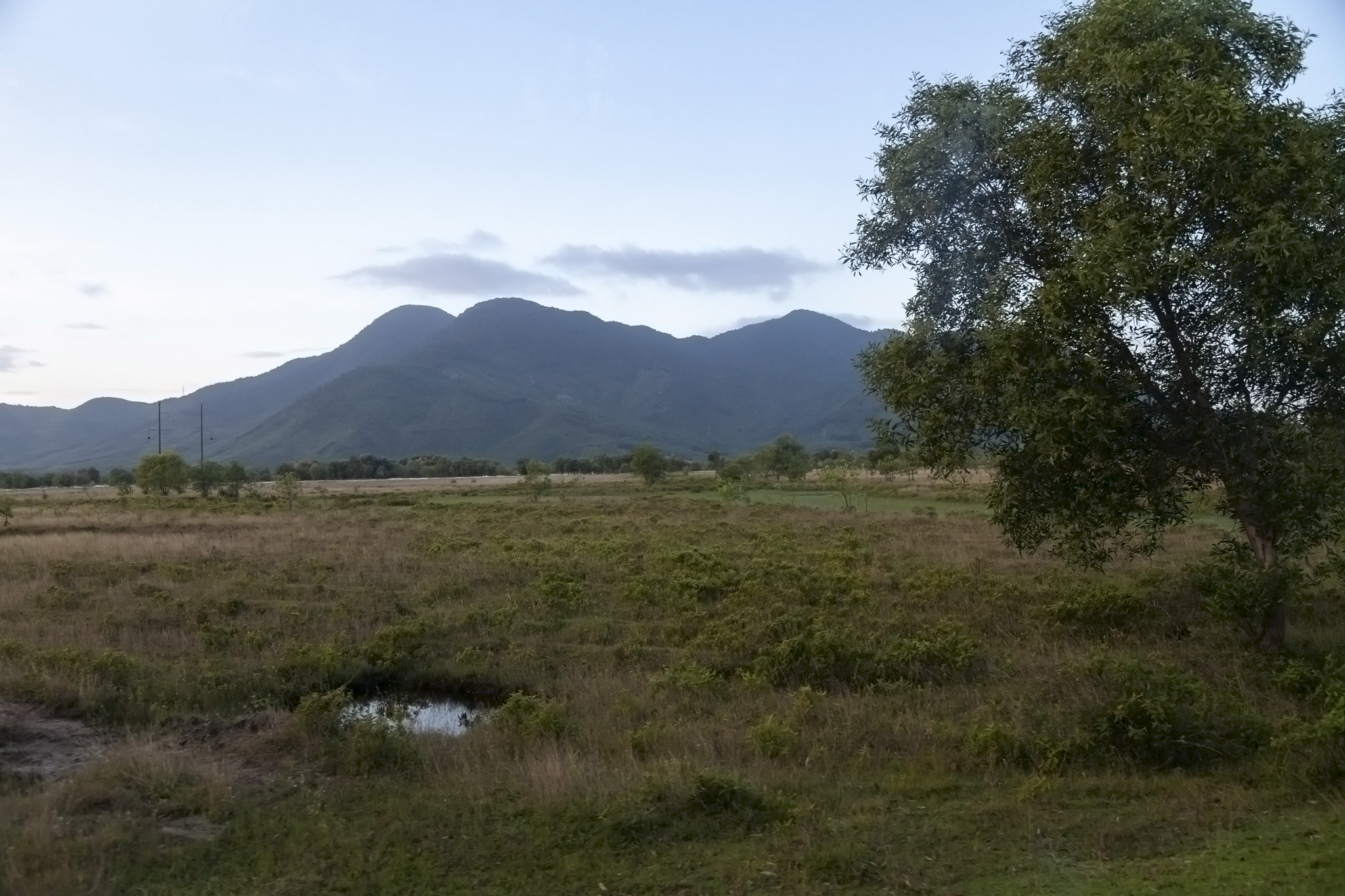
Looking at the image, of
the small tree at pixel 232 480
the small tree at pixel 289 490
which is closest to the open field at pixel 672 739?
the small tree at pixel 289 490

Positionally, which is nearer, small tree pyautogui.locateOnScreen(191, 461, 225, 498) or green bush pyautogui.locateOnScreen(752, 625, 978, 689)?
green bush pyautogui.locateOnScreen(752, 625, 978, 689)

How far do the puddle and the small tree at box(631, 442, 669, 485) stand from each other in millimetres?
69570

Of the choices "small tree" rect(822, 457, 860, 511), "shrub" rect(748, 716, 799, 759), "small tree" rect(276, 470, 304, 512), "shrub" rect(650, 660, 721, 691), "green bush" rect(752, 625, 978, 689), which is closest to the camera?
"shrub" rect(748, 716, 799, 759)

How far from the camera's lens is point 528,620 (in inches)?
681

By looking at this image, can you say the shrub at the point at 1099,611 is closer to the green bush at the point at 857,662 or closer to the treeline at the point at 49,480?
the green bush at the point at 857,662

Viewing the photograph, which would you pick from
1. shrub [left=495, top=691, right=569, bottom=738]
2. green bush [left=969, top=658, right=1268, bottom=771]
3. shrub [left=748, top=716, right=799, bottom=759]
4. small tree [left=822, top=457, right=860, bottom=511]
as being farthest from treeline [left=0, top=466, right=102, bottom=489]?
green bush [left=969, top=658, right=1268, bottom=771]

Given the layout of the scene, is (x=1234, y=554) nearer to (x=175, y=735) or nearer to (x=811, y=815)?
(x=811, y=815)

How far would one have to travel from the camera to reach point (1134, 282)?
10734 millimetres

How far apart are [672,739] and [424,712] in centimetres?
484

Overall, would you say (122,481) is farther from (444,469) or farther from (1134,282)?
(1134,282)

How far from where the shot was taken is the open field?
640 centimetres

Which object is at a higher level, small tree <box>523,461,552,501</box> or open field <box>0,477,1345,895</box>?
small tree <box>523,461,552,501</box>

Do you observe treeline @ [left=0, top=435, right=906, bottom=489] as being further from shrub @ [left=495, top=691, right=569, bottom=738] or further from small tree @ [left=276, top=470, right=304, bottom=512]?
shrub @ [left=495, top=691, right=569, bottom=738]

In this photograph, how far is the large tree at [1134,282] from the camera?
10.7 meters
